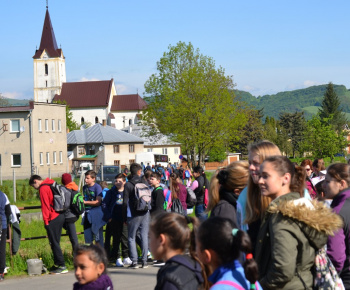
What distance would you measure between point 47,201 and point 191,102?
4767 centimetres

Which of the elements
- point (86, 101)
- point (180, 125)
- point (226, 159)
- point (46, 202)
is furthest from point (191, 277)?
point (86, 101)

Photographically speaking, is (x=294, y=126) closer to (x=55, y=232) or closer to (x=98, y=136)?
(x=98, y=136)

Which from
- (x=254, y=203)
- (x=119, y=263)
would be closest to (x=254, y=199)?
(x=254, y=203)

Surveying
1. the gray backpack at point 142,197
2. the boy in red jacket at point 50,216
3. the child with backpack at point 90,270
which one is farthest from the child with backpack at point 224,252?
the gray backpack at point 142,197

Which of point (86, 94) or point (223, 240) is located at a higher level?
point (86, 94)

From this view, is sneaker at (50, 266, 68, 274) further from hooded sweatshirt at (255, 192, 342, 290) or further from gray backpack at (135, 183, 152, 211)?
hooded sweatshirt at (255, 192, 342, 290)

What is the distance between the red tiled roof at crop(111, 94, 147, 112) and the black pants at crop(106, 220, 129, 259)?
139044 millimetres

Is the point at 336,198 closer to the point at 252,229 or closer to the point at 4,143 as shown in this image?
the point at 252,229

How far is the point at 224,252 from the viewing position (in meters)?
3.64

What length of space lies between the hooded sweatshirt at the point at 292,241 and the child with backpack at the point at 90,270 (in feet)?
4.51

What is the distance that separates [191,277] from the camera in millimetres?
3961

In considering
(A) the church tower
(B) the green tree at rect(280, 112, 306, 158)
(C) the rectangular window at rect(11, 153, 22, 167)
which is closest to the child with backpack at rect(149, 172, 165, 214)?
(C) the rectangular window at rect(11, 153, 22, 167)

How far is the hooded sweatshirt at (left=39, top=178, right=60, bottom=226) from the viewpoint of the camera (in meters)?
11.1

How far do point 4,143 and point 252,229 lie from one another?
64170 mm
